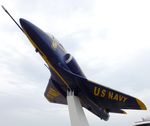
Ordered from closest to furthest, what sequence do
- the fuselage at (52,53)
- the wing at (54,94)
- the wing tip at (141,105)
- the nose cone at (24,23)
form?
1. the nose cone at (24,23)
2. the fuselage at (52,53)
3. the wing tip at (141,105)
4. the wing at (54,94)

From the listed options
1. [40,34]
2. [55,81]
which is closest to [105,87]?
[55,81]

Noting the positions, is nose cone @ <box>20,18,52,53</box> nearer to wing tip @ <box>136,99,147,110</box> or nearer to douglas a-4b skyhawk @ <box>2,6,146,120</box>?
douglas a-4b skyhawk @ <box>2,6,146,120</box>

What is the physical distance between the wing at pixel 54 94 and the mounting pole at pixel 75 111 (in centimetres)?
152

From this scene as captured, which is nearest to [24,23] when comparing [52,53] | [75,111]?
[52,53]

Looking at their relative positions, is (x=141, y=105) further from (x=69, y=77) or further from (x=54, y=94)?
(x=54, y=94)

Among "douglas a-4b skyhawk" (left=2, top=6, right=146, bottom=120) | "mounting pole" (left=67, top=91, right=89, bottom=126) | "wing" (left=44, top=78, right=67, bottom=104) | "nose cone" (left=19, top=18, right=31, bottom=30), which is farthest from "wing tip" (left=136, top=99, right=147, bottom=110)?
"nose cone" (left=19, top=18, right=31, bottom=30)

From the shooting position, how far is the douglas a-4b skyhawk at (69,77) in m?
19.2

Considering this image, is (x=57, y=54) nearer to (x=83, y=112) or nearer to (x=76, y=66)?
(x=76, y=66)

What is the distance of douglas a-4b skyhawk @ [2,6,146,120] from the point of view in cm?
1916

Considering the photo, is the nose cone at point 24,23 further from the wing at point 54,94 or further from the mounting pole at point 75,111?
the mounting pole at point 75,111

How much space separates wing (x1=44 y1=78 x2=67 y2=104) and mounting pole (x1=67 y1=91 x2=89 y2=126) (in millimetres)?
1517

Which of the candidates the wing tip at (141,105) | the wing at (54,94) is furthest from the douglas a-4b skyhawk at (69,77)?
the wing at (54,94)

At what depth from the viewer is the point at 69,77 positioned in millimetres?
19234

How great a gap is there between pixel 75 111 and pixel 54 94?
4176mm
